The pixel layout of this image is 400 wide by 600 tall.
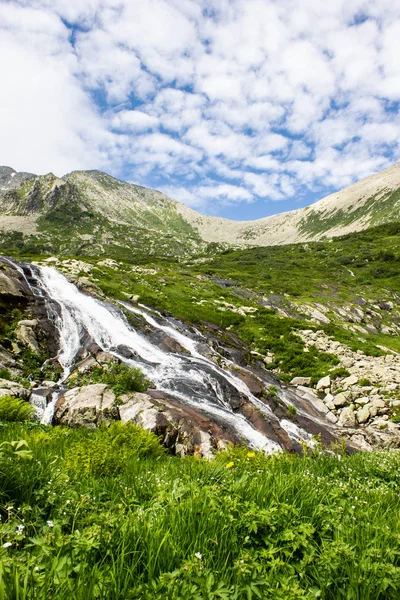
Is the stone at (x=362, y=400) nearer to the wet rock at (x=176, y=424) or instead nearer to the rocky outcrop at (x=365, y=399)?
the rocky outcrop at (x=365, y=399)

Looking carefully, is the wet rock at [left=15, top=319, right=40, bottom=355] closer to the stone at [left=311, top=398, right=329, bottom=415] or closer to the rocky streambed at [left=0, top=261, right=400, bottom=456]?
the rocky streambed at [left=0, top=261, right=400, bottom=456]

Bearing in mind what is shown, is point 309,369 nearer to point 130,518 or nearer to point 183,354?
point 183,354

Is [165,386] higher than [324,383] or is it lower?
higher

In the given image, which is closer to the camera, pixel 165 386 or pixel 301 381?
pixel 165 386

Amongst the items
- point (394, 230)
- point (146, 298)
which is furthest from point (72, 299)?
point (394, 230)

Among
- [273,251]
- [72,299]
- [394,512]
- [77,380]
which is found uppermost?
[273,251]

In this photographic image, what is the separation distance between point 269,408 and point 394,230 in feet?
503

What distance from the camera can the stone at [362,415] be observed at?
21.5 meters

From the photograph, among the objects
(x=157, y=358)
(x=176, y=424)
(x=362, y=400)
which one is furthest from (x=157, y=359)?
(x=362, y=400)

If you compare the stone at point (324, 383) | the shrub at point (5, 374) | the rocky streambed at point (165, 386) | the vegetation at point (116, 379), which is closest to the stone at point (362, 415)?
the rocky streambed at point (165, 386)

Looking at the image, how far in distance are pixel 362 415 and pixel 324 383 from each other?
16.4 ft

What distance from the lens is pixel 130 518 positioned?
316 cm

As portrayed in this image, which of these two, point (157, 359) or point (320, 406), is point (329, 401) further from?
point (157, 359)

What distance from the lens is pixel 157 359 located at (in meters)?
23.5
